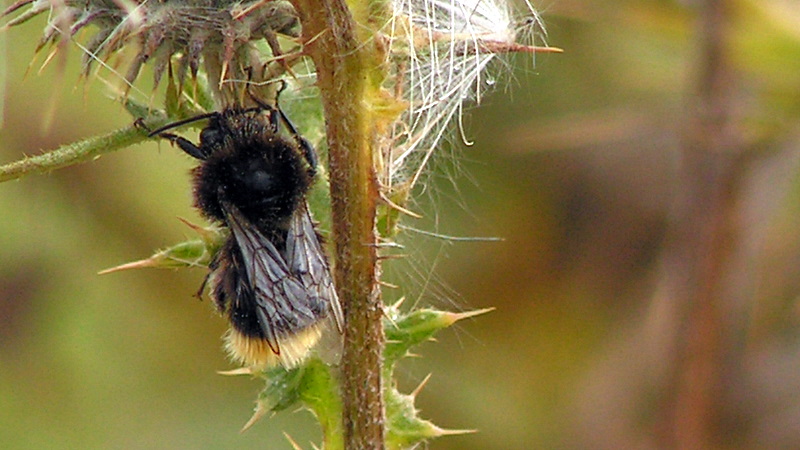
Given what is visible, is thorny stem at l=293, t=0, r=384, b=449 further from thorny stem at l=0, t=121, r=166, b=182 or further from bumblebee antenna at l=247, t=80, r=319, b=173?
thorny stem at l=0, t=121, r=166, b=182

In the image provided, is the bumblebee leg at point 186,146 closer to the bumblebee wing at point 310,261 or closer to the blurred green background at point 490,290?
the bumblebee wing at point 310,261

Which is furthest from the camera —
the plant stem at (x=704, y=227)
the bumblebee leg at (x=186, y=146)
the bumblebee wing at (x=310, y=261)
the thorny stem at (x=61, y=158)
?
the plant stem at (x=704, y=227)

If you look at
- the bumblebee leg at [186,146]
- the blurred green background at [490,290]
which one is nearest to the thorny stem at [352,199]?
the bumblebee leg at [186,146]

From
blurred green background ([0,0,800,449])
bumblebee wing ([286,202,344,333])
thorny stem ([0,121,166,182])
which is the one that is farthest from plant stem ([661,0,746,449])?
thorny stem ([0,121,166,182])

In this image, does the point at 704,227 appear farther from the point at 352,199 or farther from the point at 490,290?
the point at 352,199

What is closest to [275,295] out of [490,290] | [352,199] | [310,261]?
[310,261]

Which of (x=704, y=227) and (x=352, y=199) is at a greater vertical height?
(x=352, y=199)
